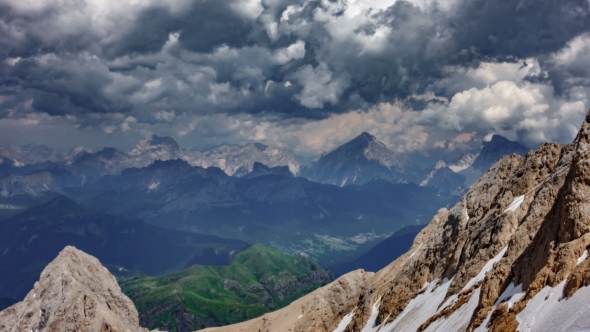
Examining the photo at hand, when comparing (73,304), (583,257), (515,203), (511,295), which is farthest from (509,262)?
(73,304)

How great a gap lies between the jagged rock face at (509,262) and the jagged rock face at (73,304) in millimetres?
82443

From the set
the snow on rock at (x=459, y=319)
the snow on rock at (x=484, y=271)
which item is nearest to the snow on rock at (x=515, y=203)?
the snow on rock at (x=484, y=271)

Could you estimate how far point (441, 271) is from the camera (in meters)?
69.6

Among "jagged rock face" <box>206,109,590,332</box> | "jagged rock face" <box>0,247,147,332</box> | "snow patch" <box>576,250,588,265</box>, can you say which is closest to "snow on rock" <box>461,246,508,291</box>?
"jagged rock face" <box>206,109,590,332</box>

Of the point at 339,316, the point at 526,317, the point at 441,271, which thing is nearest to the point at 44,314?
the point at 339,316

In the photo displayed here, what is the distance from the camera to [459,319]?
41250 millimetres

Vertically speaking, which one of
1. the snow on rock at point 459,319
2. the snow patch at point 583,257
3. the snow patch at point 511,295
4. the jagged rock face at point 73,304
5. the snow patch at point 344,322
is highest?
the jagged rock face at point 73,304

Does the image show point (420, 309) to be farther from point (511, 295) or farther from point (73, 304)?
point (73, 304)

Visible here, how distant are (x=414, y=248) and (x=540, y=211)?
60.6 meters

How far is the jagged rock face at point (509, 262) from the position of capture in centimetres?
2945

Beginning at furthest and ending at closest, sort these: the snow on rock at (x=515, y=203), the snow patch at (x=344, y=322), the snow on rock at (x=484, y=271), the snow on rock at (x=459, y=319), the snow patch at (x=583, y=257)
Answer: the snow patch at (x=344, y=322)
the snow on rock at (x=515, y=203)
the snow on rock at (x=484, y=271)
the snow on rock at (x=459, y=319)
the snow patch at (x=583, y=257)

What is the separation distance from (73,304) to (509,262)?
134m

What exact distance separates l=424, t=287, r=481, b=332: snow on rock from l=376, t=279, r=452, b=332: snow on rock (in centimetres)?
639

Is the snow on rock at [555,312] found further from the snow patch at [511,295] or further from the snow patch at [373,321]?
the snow patch at [373,321]
